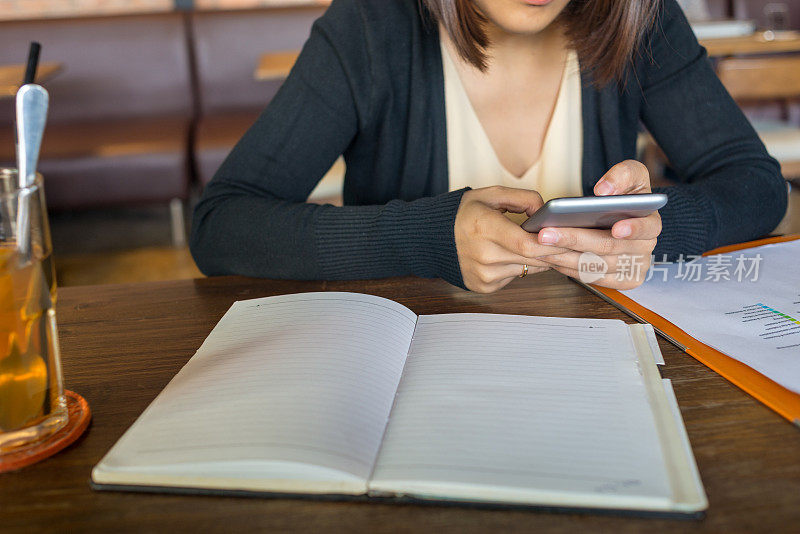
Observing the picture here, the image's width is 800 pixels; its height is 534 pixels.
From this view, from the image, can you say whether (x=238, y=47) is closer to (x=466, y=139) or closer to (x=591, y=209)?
(x=466, y=139)

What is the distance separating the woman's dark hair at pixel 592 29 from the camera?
40.0 inches

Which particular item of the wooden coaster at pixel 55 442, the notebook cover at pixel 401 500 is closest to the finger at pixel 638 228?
the notebook cover at pixel 401 500

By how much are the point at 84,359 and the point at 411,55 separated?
645 millimetres

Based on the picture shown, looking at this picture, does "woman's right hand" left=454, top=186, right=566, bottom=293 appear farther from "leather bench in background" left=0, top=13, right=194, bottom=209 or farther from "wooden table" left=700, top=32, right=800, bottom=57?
"leather bench in background" left=0, top=13, right=194, bottom=209

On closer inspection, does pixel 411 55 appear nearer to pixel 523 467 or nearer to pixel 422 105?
pixel 422 105

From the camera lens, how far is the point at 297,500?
0.45 meters

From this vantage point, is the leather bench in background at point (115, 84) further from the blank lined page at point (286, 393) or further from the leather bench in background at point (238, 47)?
the blank lined page at point (286, 393)

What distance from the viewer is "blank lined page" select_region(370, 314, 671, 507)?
0.44m

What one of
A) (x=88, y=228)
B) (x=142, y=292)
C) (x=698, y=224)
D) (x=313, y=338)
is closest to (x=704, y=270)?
(x=698, y=224)

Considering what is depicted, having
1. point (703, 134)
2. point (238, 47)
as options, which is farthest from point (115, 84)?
point (703, 134)

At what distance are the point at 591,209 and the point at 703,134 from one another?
584mm

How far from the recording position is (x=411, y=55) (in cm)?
108

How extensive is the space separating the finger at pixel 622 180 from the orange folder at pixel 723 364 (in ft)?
0.35

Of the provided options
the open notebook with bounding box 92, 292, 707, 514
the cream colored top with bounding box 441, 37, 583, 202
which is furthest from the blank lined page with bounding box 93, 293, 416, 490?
the cream colored top with bounding box 441, 37, 583, 202
